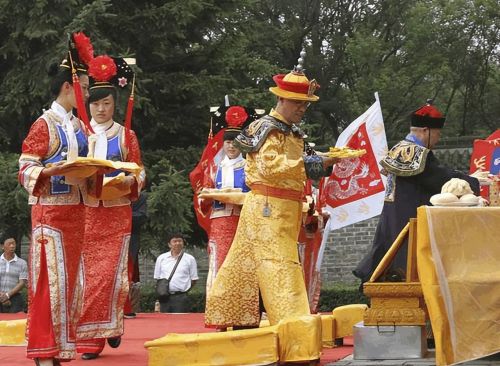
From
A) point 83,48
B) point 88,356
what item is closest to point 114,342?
point 88,356

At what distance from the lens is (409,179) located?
8.24 m

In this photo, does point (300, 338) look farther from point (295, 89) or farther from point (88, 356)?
point (88, 356)

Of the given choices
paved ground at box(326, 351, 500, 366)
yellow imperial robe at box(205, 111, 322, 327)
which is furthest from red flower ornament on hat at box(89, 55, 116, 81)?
paved ground at box(326, 351, 500, 366)

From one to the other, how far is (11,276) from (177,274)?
6.54 ft

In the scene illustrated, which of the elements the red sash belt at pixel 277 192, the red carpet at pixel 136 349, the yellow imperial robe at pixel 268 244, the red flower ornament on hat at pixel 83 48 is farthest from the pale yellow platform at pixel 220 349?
the red flower ornament on hat at pixel 83 48

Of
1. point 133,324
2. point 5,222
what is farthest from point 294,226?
point 5,222

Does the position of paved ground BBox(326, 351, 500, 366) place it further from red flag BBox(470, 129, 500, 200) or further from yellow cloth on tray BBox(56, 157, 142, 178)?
red flag BBox(470, 129, 500, 200)

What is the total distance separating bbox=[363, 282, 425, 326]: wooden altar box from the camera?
22.9 feet

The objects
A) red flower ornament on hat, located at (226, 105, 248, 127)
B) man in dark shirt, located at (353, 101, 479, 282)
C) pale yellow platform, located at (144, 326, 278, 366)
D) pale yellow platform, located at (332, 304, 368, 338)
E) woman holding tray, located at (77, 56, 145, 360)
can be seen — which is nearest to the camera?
pale yellow platform, located at (144, 326, 278, 366)

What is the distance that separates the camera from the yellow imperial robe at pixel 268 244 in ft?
22.6

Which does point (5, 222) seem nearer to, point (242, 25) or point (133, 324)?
point (242, 25)

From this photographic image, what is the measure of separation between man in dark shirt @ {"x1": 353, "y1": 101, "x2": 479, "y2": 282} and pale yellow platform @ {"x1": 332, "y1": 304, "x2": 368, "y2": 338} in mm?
246

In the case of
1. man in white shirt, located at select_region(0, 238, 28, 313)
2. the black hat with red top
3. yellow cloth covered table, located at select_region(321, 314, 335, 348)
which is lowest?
yellow cloth covered table, located at select_region(321, 314, 335, 348)

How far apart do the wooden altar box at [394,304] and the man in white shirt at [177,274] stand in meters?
7.54
